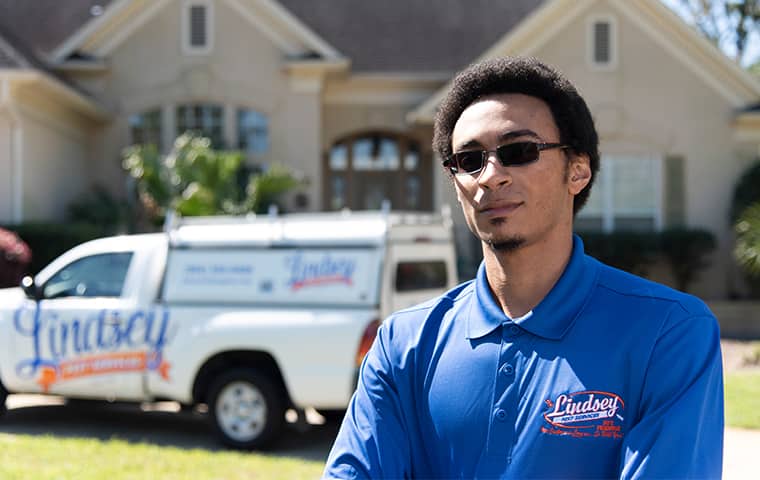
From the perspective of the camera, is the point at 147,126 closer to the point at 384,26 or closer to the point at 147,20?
the point at 147,20

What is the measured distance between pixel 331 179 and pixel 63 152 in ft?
19.5

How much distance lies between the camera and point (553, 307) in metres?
2.04

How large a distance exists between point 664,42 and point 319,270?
1261 cm

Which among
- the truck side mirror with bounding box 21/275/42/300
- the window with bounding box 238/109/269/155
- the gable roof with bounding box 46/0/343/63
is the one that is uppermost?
the gable roof with bounding box 46/0/343/63

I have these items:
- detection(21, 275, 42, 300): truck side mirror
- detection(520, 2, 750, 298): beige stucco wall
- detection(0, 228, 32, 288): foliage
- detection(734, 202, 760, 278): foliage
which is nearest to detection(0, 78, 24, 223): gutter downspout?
detection(0, 228, 32, 288): foliage

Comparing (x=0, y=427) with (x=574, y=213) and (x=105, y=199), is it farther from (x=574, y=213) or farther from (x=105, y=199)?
(x=105, y=199)

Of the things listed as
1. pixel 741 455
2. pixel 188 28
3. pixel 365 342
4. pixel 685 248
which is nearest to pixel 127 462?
pixel 365 342

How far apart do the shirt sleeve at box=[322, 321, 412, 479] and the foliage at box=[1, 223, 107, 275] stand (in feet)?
46.6

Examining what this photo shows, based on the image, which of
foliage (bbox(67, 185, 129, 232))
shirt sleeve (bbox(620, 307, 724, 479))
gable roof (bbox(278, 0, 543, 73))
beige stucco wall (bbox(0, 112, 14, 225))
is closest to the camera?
shirt sleeve (bbox(620, 307, 724, 479))

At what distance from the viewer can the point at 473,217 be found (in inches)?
84.7

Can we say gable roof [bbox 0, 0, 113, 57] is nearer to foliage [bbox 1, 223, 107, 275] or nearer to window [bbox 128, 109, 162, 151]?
window [bbox 128, 109, 162, 151]

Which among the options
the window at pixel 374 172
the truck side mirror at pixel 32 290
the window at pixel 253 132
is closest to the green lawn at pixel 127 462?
the truck side mirror at pixel 32 290

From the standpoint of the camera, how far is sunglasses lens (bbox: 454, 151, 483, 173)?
2.14 meters

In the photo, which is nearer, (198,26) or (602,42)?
(602,42)
